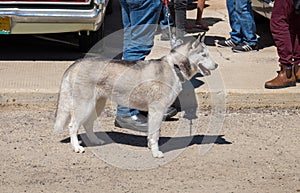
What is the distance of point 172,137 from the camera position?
687 cm

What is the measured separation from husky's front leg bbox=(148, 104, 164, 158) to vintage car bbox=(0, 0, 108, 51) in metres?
2.48

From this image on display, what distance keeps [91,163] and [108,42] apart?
160 inches

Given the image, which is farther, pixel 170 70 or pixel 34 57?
pixel 34 57

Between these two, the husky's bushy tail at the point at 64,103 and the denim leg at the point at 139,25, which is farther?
the denim leg at the point at 139,25

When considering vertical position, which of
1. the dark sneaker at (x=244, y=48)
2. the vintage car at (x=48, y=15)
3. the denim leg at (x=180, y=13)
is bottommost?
the dark sneaker at (x=244, y=48)

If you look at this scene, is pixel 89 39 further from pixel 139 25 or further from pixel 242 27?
pixel 139 25

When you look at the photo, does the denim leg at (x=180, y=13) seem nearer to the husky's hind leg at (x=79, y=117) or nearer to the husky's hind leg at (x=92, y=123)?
the husky's hind leg at (x=92, y=123)

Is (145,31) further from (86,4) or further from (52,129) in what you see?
(86,4)

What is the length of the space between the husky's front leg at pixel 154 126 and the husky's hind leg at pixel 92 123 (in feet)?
1.47

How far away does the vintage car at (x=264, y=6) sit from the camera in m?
9.63

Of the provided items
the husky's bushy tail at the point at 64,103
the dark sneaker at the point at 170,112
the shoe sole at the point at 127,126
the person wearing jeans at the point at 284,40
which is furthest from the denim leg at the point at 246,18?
the husky's bushy tail at the point at 64,103

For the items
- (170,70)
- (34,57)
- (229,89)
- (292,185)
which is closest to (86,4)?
(34,57)

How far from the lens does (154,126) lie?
6.25 metres

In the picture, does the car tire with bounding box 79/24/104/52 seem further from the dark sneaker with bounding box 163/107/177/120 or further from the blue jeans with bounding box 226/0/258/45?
the dark sneaker with bounding box 163/107/177/120
